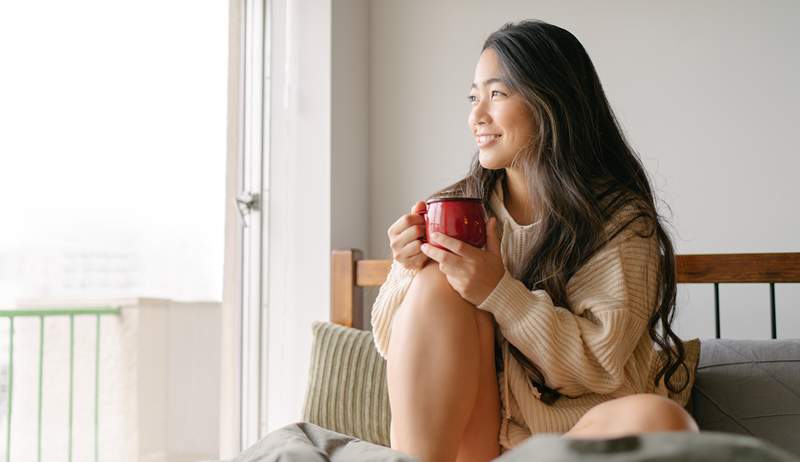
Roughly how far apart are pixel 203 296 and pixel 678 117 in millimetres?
1398

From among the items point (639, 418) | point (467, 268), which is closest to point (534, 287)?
point (467, 268)

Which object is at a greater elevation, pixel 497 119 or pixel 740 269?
pixel 497 119

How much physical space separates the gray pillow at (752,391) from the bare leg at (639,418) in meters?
0.60

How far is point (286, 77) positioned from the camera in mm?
2283

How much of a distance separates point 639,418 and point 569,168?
56cm

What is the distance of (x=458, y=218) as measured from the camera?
3.64 ft

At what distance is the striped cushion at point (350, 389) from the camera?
1.63m

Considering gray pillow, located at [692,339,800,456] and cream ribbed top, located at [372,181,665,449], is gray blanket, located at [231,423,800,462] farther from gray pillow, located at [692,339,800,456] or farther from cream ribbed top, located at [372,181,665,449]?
gray pillow, located at [692,339,800,456]

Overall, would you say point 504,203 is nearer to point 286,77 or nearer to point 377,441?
point 377,441

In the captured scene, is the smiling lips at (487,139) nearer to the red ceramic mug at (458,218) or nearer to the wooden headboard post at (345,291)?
the red ceramic mug at (458,218)

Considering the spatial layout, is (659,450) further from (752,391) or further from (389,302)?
(752,391)

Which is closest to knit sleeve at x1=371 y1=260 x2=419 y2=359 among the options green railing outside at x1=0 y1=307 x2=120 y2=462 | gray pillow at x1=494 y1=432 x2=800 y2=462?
gray pillow at x1=494 y1=432 x2=800 y2=462

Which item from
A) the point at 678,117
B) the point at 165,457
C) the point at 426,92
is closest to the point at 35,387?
the point at 165,457

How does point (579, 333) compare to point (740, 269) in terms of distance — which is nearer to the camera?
point (579, 333)
